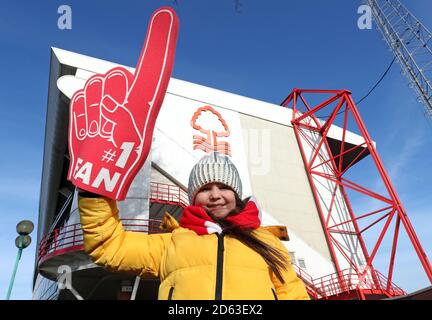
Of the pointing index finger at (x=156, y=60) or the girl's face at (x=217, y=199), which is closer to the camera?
the pointing index finger at (x=156, y=60)

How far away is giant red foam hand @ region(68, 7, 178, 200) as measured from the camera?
2.34 metres

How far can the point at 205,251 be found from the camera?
232cm

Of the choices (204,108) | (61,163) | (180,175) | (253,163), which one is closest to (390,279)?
(253,163)

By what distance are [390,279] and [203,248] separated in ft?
50.6

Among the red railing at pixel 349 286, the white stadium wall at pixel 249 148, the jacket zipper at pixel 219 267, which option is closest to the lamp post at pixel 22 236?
the white stadium wall at pixel 249 148

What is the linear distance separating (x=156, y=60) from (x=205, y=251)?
1.56m

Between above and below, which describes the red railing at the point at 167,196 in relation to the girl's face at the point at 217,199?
above

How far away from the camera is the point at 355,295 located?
42.5 ft

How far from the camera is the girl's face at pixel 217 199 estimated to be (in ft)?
9.49

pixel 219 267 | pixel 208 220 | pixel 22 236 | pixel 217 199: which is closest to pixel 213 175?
pixel 217 199

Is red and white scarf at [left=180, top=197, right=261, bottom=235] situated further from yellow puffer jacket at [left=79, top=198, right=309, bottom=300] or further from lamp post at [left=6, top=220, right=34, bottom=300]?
lamp post at [left=6, top=220, right=34, bottom=300]

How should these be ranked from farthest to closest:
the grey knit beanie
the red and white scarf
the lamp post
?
the lamp post < the grey knit beanie < the red and white scarf

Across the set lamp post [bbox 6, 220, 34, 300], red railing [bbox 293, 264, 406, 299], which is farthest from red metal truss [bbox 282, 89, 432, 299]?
lamp post [bbox 6, 220, 34, 300]

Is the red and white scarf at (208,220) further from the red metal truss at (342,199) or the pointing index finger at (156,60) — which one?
the red metal truss at (342,199)
